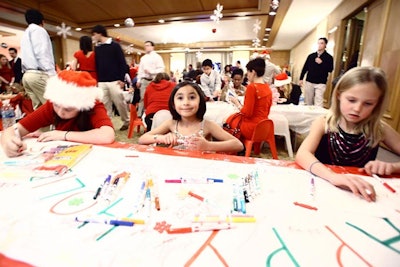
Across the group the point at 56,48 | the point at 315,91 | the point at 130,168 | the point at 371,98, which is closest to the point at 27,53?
the point at 130,168

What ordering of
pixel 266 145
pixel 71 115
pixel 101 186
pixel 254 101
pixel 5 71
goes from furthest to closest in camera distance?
pixel 5 71, pixel 266 145, pixel 254 101, pixel 71 115, pixel 101 186

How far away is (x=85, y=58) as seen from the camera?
3.53m

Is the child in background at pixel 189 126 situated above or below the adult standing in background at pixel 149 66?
below

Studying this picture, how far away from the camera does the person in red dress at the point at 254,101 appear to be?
230 cm

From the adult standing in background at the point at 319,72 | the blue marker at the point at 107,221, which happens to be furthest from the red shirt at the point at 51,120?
the adult standing in background at the point at 319,72

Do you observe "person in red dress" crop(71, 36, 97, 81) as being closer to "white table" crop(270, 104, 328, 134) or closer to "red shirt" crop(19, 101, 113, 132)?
"red shirt" crop(19, 101, 113, 132)

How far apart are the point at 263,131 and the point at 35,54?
2798 millimetres

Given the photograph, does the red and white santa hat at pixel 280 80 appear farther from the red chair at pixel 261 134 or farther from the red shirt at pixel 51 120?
the red shirt at pixel 51 120

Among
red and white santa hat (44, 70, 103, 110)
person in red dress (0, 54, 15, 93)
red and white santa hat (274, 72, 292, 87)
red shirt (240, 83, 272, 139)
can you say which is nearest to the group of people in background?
red and white santa hat (44, 70, 103, 110)

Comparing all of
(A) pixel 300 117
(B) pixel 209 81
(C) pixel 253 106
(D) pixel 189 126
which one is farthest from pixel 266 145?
(D) pixel 189 126

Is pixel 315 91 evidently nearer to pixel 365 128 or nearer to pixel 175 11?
pixel 365 128

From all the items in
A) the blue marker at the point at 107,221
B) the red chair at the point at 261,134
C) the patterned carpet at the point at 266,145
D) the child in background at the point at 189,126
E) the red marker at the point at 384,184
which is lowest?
the patterned carpet at the point at 266,145

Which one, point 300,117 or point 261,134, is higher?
point 300,117

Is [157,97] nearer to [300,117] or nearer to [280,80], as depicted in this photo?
[300,117]
